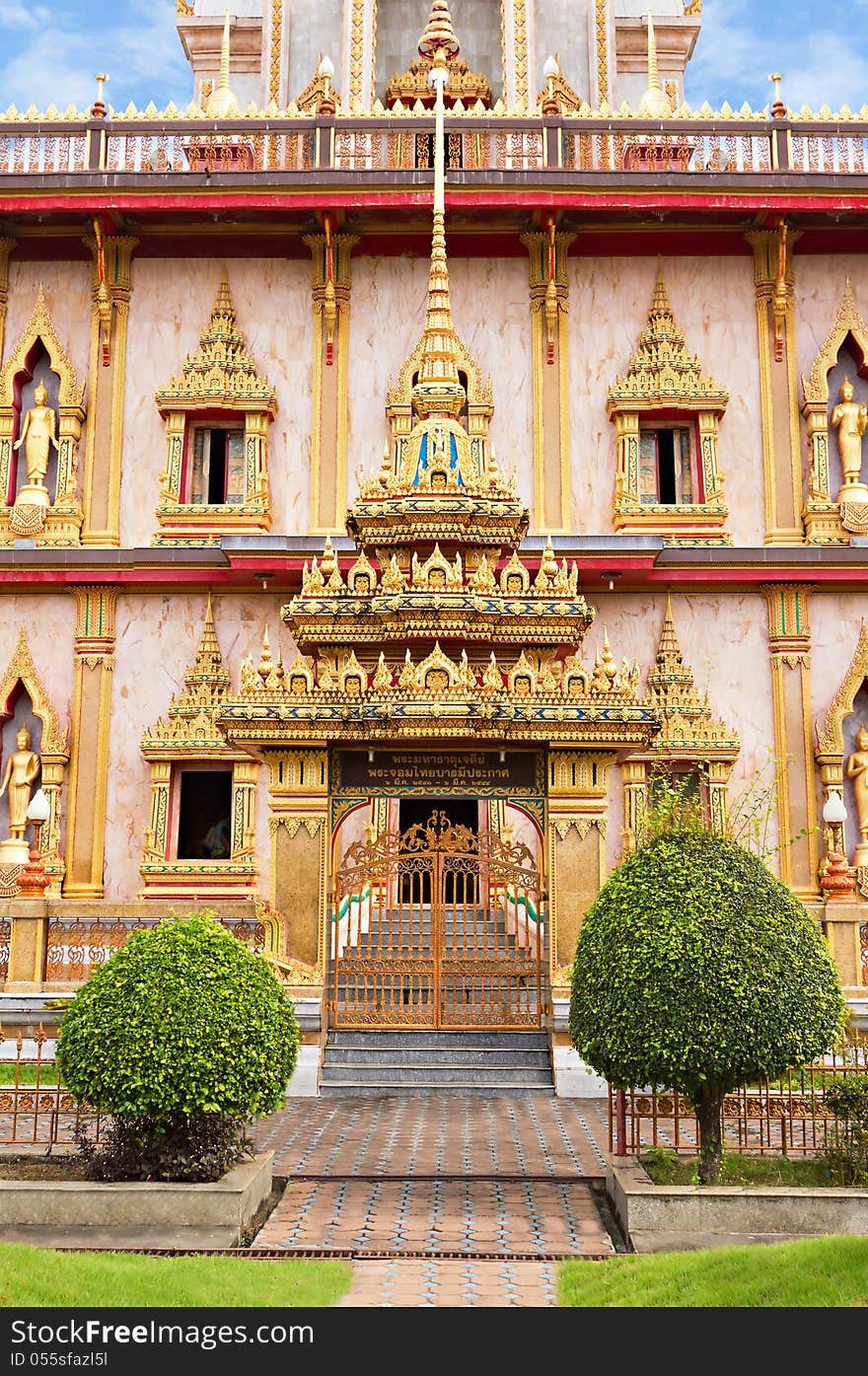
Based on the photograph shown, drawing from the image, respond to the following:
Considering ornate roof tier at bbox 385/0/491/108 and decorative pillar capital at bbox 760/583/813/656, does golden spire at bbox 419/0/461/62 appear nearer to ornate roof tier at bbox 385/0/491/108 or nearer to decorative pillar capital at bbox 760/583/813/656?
ornate roof tier at bbox 385/0/491/108

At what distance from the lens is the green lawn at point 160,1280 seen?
18.2ft

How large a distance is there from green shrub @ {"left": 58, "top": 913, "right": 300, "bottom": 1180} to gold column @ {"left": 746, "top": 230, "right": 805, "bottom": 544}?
13095 mm

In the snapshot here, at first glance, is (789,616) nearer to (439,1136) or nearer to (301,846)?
(301,846)

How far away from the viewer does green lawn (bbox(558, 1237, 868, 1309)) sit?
5355 mm

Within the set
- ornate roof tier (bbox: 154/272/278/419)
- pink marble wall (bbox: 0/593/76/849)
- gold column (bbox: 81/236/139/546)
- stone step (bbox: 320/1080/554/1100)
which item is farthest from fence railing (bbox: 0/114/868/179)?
stone step (bbox: 320/1080/554/1100)

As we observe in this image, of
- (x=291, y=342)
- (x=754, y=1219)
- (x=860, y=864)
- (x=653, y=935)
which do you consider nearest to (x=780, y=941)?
(x=653, y=935)

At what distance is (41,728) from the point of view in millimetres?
18891

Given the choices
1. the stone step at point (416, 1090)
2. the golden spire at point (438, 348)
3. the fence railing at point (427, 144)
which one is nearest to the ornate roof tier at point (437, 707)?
the stone step at point (416, 1090)

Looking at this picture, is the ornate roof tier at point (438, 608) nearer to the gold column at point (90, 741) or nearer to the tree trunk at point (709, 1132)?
the gold column at point (90, 741)

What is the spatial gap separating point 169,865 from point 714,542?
8.77 m

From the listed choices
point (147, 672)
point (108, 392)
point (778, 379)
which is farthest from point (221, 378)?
point (778, 379)

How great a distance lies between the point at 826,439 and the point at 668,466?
2.26 m
